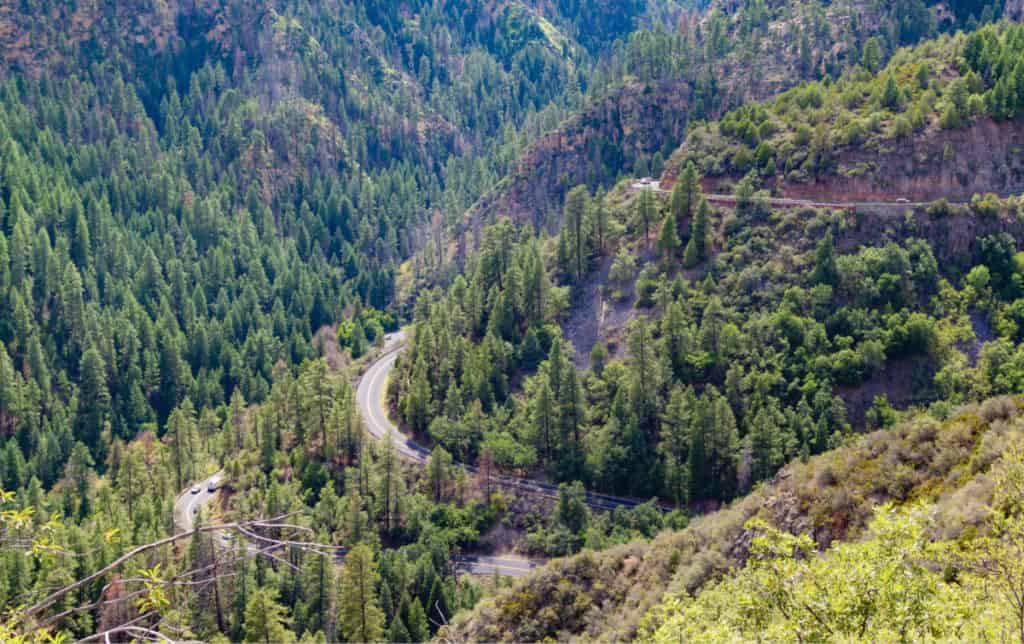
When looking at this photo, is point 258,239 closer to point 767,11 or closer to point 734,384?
point 767,11

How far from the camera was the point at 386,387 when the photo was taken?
126188mm

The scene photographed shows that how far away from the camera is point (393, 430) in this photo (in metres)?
114

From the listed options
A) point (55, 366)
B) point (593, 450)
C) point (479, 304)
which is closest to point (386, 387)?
point (479, 304)

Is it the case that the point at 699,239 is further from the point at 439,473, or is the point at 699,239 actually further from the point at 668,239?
the point at 439,473

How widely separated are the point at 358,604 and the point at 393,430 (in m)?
38.2

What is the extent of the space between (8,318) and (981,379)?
135784 millimetres

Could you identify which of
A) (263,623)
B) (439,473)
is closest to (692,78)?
(439,473)

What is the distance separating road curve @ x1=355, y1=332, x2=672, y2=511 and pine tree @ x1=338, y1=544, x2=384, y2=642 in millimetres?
25100

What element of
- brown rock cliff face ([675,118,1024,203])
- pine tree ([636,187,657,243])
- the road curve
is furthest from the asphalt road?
brown rock cliff face ([675,118,1024,203])

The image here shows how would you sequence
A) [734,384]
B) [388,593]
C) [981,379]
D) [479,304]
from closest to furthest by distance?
[388,593]
[981,379]
[734,384]
[479,304]

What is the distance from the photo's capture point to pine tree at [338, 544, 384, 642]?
7712 centimetres

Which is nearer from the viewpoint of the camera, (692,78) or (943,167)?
(943,167)

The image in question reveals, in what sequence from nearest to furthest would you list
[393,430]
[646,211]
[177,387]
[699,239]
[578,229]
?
[699,239], [393,430], [646,211], [578,229], [177,387]

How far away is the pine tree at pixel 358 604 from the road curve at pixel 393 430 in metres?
25.1
